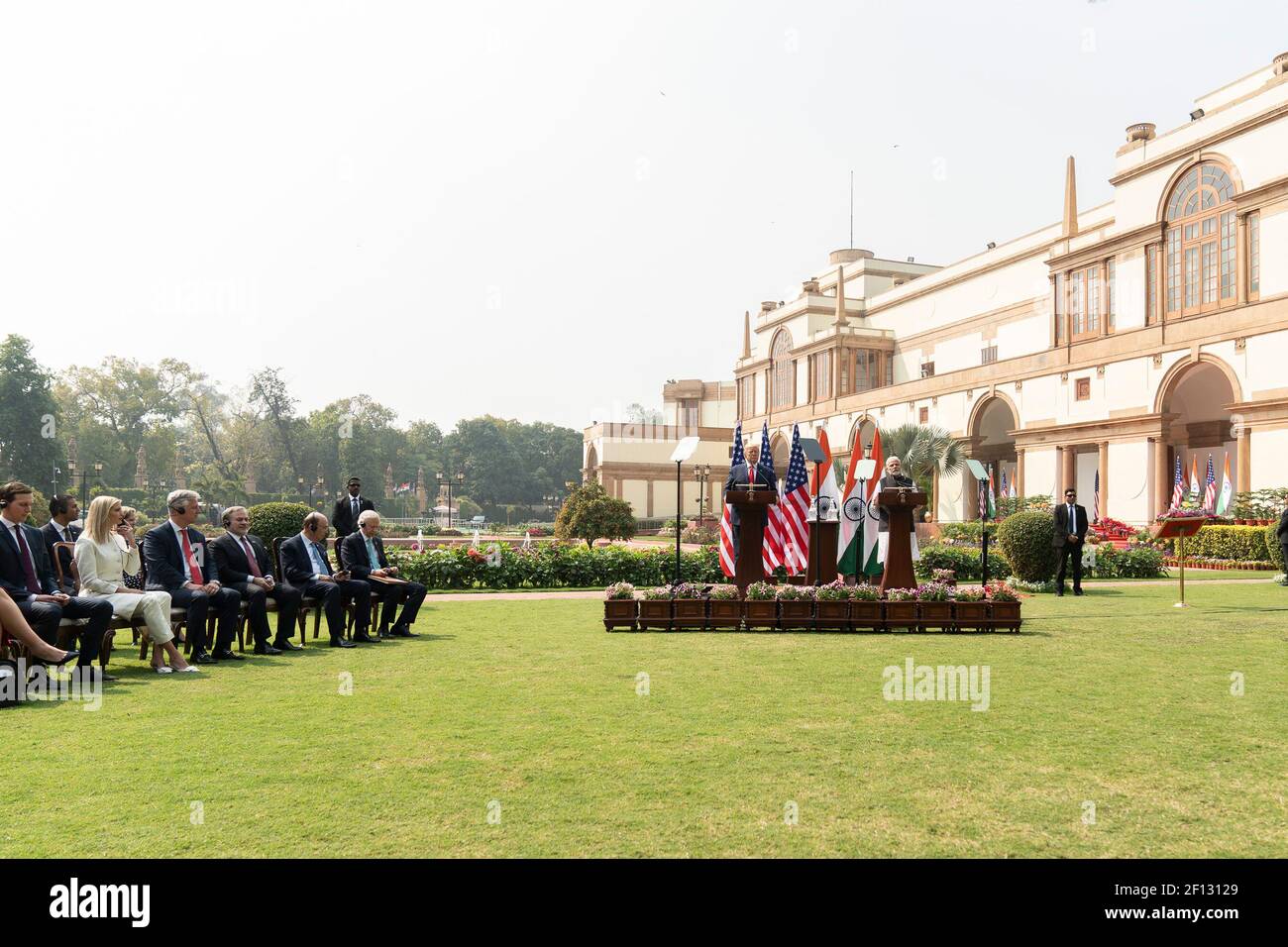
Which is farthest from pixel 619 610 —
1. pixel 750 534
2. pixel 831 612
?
pixel 831 612

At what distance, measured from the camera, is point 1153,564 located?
21.3 metres

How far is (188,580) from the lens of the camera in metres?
9.21

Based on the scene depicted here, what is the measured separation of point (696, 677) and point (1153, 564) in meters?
17.5

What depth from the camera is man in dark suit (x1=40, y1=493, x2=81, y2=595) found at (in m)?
8.98

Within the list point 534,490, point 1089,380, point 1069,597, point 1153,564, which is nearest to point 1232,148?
point 1089,380

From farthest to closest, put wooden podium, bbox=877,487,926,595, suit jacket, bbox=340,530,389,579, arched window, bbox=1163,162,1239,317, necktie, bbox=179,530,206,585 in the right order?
arched window, bbox=1163,162,1239,317, wooden podium, bbox=877,487,926,595, suit jacket, bbox=340,530,389,579, necktie, bbox=179,530,206,585

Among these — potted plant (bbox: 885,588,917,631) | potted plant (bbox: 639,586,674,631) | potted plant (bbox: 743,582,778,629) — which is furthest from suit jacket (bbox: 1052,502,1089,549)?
potted plant (bbox: 639,586,674,631)

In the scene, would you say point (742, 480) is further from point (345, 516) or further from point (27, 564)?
point (27, 564)

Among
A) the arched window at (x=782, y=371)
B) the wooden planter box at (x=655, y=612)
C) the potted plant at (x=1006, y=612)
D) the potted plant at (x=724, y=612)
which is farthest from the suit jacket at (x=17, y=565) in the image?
the arched window at (x=782, y=371)

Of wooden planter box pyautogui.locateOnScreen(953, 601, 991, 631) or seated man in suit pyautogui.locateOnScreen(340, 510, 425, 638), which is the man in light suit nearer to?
seated man in suit pyautogui.locateOnScreen(340, 510, 425, 638)

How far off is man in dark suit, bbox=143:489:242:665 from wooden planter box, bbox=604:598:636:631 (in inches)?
175

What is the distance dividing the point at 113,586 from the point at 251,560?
167cm

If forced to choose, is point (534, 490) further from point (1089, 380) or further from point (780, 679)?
point (780, 679)

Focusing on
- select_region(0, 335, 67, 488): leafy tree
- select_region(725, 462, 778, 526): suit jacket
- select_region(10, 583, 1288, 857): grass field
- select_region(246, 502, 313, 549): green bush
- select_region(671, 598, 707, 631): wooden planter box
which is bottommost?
select_region(10, 583, 1288, 857): grass field
